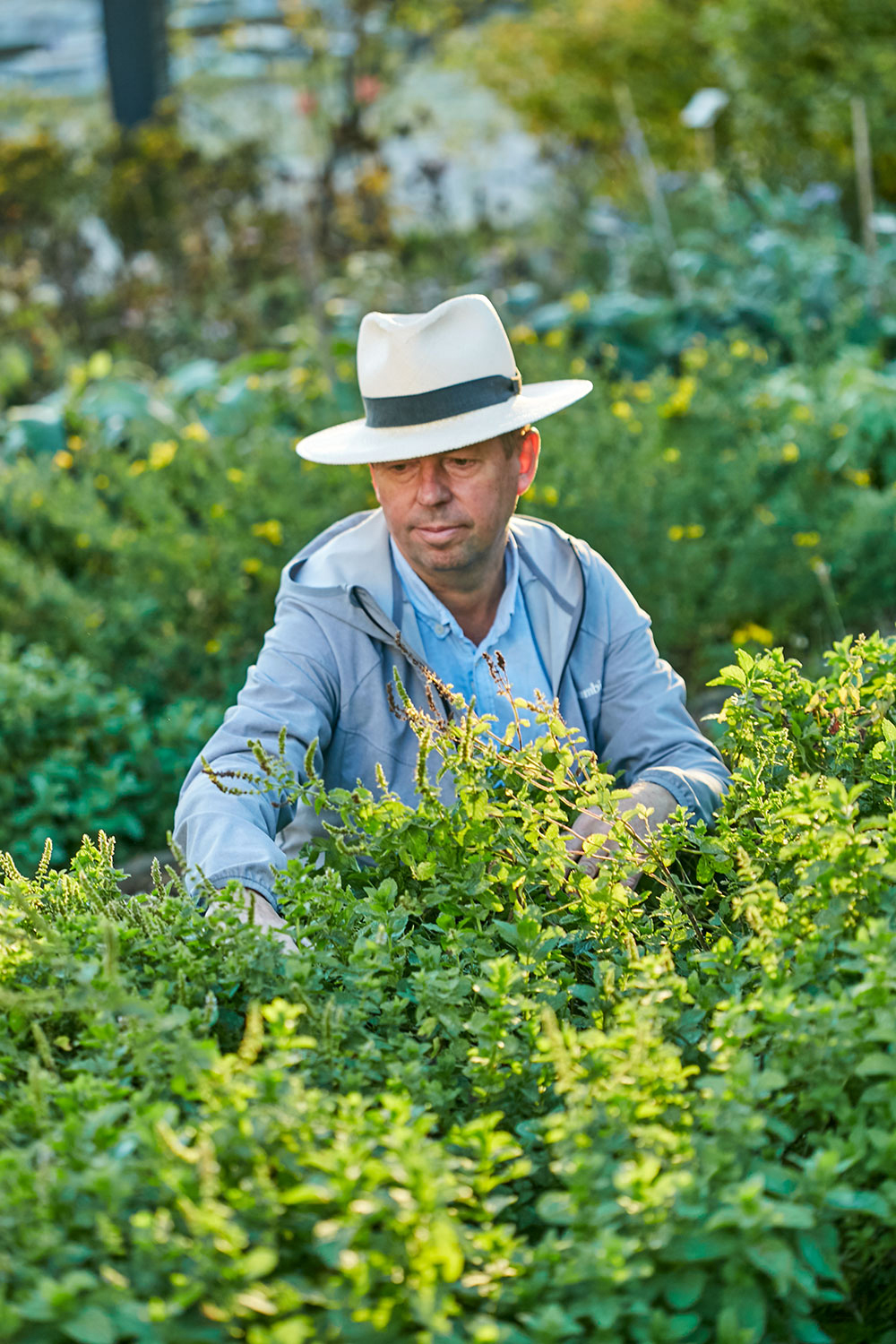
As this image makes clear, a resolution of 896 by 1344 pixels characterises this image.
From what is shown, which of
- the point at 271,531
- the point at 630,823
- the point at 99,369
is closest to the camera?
the point at 630,823

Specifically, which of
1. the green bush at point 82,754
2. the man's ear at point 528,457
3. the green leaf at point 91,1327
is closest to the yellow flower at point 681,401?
the green bush at point 82,754

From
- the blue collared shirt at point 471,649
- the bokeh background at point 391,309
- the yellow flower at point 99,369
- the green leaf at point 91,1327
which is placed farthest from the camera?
the yellow flower at point 99,369

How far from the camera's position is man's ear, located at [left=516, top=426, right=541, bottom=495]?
279cm

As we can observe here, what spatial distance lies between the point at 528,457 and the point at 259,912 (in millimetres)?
1245

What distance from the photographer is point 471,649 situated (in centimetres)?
273

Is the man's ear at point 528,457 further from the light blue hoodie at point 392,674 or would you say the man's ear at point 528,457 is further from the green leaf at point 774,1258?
the green leaf at point 774,1258

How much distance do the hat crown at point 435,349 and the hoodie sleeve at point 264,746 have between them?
0.46 meters

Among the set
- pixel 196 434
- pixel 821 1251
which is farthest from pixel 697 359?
pixel 821 1251

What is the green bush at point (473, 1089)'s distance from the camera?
3.74ft

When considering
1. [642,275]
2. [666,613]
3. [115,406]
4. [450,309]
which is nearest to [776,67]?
[642,275]

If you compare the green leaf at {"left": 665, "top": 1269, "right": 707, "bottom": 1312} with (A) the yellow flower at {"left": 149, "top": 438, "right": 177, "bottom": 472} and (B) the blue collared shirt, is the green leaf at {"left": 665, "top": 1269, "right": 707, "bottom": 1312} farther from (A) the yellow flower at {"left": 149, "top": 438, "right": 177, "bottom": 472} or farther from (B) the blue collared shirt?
(A) the yellow flower at {"left": 149, "top": 438, "right": 177, "bottom": 472}

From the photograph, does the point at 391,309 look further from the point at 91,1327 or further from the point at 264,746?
the point at 91,1327

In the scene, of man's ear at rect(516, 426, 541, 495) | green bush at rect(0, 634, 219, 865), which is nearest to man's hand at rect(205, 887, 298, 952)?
man's ear at rect(516, 426, 541, 495)

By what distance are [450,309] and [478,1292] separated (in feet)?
6.14
